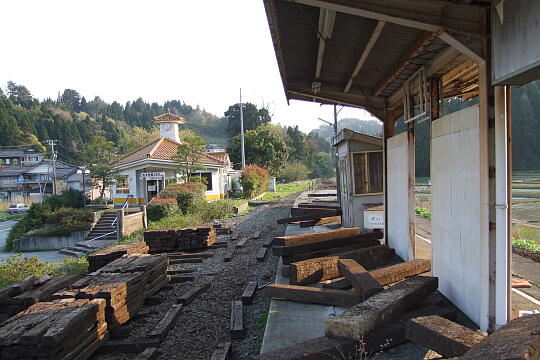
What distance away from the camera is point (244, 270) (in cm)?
935

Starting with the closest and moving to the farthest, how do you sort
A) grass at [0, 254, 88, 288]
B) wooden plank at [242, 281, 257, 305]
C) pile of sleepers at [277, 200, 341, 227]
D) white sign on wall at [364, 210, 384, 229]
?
wooden plank at [242, 281, 257, 305]
white sign on wall at [364, 210, 384, 229]
grass at [0, 254, 88, 288]
pile of sleepers at [277, 200, 341, 227]

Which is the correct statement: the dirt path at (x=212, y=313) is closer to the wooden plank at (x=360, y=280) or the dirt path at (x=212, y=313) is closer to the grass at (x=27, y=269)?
the wooden plank at (x=360, y=280)

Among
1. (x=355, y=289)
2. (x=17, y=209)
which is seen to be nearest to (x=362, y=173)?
(x=355, y=289)

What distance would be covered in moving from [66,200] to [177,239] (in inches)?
595

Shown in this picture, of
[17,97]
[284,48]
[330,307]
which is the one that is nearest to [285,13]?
[284,48]

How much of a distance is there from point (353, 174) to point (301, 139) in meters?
57.4

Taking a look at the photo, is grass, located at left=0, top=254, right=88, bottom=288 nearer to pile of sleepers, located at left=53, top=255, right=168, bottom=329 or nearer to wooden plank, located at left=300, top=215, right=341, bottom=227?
pile of sleepers, located at left=53, top=255, right=168, bottom=329

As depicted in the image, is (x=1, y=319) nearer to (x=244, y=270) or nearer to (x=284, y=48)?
(x=244, y=270)

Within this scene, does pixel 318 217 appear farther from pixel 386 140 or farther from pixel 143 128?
pixel 143 128

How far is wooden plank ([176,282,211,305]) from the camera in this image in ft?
23.6

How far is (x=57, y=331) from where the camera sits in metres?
4.58

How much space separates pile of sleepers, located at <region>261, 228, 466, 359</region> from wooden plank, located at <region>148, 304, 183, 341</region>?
1499 millimetres

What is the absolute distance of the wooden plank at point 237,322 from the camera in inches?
213

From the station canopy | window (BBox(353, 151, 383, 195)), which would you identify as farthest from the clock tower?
window (BBox(353, 151, 383, 195))
